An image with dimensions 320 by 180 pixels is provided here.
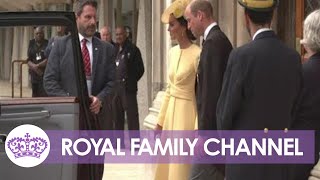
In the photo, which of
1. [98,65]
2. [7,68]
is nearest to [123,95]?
[98,65]

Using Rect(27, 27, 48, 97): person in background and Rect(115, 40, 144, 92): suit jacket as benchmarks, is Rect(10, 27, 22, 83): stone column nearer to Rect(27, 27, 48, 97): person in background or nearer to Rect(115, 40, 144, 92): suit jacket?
Rect(27, 27, 48, 97): person in background

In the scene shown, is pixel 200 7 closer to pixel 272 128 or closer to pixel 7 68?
pixel 272 128

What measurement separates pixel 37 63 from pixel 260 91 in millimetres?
5764

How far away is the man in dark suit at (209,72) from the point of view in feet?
14.0

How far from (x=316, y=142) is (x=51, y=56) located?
220 centimetres

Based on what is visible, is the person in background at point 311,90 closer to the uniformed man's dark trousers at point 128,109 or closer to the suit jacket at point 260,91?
the suit jacket at point 260,91

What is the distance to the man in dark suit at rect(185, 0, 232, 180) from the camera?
4254 mm

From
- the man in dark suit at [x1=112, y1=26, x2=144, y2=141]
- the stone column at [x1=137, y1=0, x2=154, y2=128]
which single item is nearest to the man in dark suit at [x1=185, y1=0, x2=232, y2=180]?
the man in dark suit at [x1=112, y1=26, x2=144, y2=141]

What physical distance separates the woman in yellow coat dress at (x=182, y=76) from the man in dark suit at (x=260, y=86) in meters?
1.39

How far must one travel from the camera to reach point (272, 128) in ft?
11.8

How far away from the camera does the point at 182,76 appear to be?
5.04 m

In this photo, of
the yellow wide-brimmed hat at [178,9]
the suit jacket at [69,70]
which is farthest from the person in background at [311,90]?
the suit jacket at [69,70]

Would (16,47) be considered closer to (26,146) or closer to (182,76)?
(182,76)

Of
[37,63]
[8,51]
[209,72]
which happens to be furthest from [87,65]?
[8,51]
